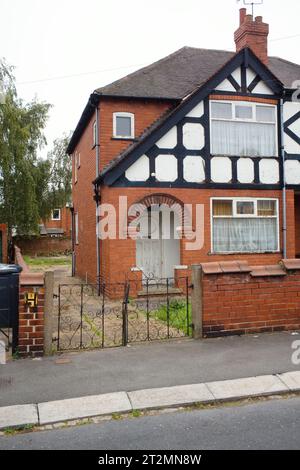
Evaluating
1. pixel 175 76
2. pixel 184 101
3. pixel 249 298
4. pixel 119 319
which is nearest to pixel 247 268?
Result: pixel 249 298

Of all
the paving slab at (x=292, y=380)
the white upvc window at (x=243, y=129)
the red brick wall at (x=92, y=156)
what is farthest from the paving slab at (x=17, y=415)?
the white upvc window at (x=243, y=129)

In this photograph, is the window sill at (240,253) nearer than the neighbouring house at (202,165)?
No

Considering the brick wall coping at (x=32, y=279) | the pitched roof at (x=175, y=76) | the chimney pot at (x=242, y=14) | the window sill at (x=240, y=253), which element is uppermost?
the chimney pot at (x=242, y=14)

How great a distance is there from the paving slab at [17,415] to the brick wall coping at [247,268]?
11.8 feet

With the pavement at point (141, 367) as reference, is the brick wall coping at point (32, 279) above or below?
above

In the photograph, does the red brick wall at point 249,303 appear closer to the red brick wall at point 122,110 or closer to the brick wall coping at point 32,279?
the brick wall coping at point 32,279

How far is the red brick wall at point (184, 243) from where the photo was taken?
39.9 feet

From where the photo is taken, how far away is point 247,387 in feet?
16.3

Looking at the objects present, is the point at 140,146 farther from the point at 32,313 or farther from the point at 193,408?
the point at 193,408

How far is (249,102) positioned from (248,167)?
2.11 m

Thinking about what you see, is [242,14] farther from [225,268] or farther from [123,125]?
[225,268]

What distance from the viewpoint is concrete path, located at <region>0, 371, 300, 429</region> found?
4223 millimetres

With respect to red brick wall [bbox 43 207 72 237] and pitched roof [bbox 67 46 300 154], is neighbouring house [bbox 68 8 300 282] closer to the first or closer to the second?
pitched roof [bbox 67 46 300 154]
